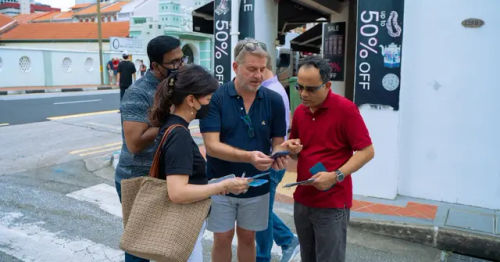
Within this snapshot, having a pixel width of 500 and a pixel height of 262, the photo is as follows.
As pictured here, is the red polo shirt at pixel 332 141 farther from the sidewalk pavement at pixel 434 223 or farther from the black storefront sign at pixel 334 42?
the black storefront sign at pixel 334 42

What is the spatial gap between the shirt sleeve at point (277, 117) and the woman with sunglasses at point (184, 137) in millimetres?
780

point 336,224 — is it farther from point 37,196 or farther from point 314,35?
point 314,35

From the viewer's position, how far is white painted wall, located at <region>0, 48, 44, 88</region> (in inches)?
882

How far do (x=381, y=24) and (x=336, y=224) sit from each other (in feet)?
10.1

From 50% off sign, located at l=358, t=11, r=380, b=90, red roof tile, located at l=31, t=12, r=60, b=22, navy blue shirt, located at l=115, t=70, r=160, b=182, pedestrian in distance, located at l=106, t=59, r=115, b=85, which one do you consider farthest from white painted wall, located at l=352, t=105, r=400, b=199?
red roof tile, located at l=31, t=12, r=60, b=22

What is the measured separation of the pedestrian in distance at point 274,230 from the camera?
3242 millimetres

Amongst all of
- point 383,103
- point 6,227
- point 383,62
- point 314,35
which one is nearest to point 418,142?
point 383,103

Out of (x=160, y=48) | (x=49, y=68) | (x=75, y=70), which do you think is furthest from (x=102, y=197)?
(x=75, y=70)

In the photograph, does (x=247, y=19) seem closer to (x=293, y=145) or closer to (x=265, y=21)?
(x=265, y=21)

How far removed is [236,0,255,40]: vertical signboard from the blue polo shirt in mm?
3746

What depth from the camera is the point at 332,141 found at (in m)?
2.52

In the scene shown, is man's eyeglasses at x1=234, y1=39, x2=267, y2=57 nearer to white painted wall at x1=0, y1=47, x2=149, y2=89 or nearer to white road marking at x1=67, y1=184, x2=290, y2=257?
white road marking at x1=67, y1=184, x2=290, y2=257

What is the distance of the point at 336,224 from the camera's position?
99.7 inches

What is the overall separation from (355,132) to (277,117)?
0.63 m
